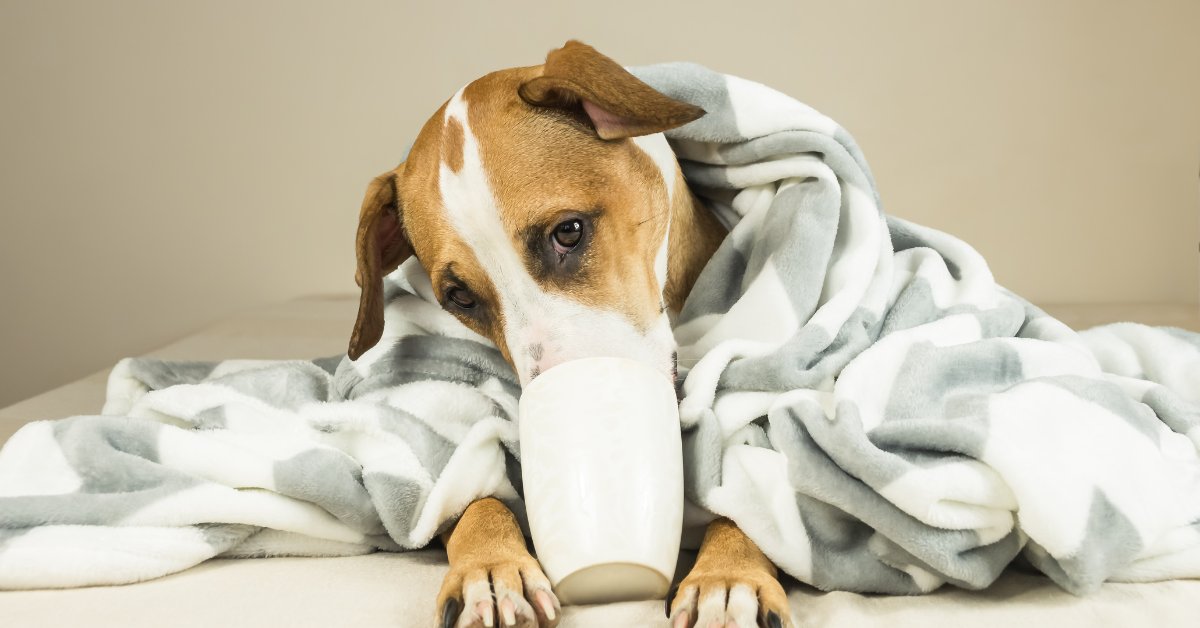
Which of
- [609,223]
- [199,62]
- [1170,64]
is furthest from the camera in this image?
[199,62]

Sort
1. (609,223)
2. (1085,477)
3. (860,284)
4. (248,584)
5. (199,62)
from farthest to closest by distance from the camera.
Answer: (199,62) < (860,284) < (609,223) < (248,584) < (1085,477)

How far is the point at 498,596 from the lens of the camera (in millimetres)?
1065

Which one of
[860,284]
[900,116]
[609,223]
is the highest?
[609,223]

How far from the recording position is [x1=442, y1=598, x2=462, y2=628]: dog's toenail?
3.49 feet

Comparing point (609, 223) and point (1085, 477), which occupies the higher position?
point (609, 223)

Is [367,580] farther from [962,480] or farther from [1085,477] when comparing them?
[1085,477]

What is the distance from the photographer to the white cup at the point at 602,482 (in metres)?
→ 1.05

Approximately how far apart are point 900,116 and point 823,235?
2.20m

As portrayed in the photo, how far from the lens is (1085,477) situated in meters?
1.08

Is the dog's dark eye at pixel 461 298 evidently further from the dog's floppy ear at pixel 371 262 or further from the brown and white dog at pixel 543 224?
the dog's floppy ear at pixel 371 262

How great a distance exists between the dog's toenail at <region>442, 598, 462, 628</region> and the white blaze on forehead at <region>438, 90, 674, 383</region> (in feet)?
1.06

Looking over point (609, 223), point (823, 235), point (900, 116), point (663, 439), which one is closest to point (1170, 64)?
point (900, 116)

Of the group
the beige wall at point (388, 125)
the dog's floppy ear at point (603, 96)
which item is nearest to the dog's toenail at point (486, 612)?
the dog's floppy ear at point (603, 96)

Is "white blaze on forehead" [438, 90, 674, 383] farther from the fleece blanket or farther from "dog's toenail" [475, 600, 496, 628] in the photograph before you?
"dog's toenail" [475, 600, 496, 628]
